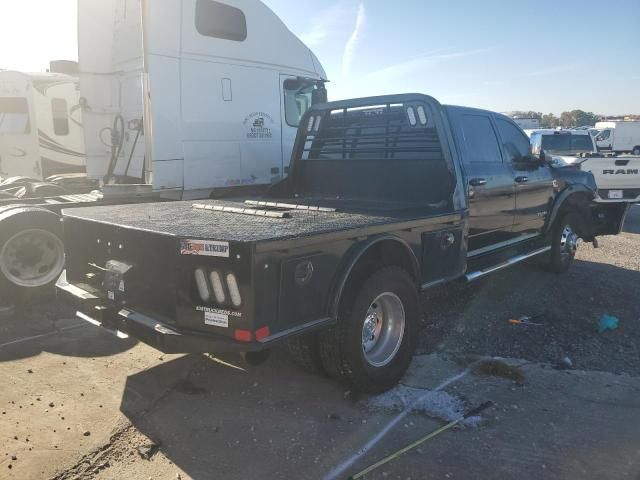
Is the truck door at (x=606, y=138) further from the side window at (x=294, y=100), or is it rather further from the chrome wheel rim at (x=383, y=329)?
the chrome wheel rim at (x=383, y=329)

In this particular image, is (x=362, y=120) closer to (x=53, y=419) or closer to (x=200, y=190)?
(x=200, y=190)

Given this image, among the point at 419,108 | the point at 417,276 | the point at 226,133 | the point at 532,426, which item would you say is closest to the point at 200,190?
the point at 226,133

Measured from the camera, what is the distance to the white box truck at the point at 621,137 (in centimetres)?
3529

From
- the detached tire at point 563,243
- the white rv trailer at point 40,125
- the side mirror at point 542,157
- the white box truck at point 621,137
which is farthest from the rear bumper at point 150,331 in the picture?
the white box truck at point 621,137

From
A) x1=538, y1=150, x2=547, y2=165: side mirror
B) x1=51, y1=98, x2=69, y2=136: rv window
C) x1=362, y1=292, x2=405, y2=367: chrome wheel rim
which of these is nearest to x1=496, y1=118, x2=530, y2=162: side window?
x1=538, y1=150, x2=547, y2=165: side mirror

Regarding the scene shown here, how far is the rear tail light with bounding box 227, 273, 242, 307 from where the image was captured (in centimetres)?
281

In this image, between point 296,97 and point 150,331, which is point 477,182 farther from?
point 296,97

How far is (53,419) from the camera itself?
3469mm

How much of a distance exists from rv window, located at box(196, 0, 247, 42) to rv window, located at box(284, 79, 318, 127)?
102 centimetres

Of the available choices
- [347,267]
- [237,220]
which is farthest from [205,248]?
[347,267]

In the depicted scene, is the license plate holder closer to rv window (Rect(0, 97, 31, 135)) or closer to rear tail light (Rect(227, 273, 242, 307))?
rear tail light (Rect(227, 273, 242, 307))

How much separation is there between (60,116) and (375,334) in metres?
14.0

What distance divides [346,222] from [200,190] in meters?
3.89

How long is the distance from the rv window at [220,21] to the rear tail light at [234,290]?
4.89 meters
